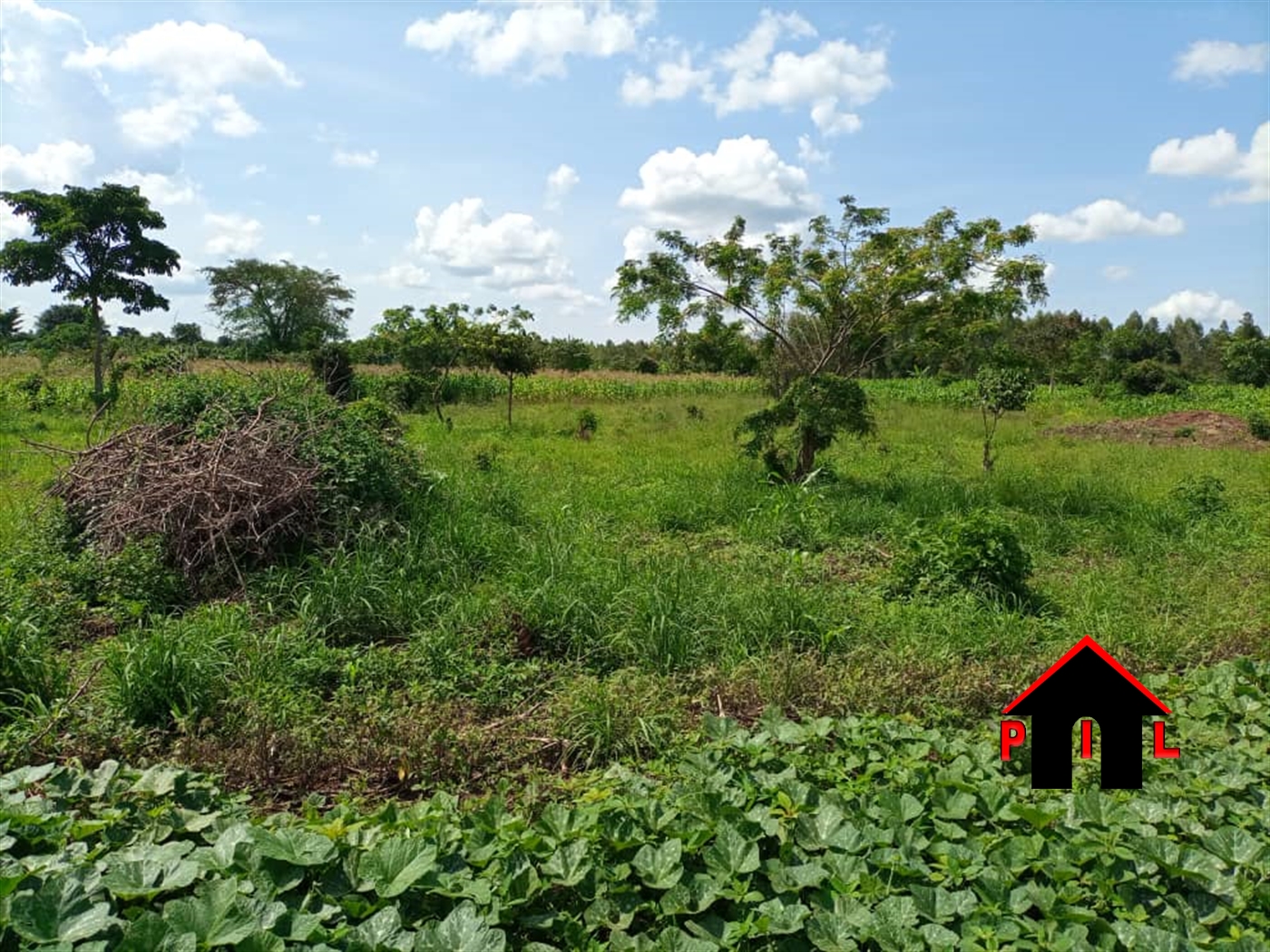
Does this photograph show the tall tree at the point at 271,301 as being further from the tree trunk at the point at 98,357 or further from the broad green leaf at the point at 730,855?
the broad green leaf at the point at 730,855

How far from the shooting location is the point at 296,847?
2.00m

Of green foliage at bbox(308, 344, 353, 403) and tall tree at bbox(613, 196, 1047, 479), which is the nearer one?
tall tree at bbox(613, 196, 1047, 479)

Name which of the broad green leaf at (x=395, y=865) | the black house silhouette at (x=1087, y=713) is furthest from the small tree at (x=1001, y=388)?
the broad green leaf at (x=395, y=865)

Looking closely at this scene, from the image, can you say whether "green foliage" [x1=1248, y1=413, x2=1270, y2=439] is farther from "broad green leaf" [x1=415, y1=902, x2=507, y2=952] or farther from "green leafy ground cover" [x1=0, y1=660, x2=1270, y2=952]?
"broad green leaf" [x1=415, y1=902, x2=507, y2=952]

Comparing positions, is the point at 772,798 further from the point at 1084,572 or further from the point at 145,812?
the point at 1084,572

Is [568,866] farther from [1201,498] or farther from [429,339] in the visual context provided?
[429,339]

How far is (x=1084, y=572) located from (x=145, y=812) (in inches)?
234

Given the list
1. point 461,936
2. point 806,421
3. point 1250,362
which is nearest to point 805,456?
point 806,421

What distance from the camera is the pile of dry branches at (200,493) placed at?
5.34 metres

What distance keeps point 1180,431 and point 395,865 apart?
18.7 m

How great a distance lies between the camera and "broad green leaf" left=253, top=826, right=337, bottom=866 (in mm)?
1959

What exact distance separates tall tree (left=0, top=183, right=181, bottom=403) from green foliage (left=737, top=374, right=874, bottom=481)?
1385 centimetres

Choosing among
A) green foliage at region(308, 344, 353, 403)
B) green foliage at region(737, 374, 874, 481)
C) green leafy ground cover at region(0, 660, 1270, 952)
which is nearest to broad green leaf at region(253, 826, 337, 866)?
green leafy ground cover at region(0, 660, 1270, 952)

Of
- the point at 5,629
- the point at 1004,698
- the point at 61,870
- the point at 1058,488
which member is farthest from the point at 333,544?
the point at 1058,488
